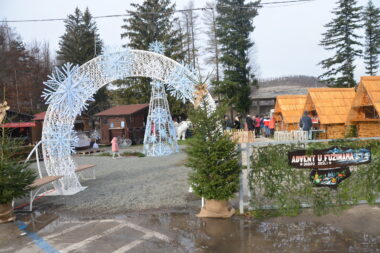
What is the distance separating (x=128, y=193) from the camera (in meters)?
7.84

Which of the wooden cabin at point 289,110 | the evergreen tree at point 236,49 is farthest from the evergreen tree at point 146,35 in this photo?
the wooden cabin at point 289,110

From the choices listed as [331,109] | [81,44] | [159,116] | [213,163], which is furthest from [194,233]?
[81,44]

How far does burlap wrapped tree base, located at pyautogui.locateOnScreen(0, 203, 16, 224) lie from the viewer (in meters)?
6.02

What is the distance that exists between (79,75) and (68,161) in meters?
2.58

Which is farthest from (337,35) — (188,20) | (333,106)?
(333,106)

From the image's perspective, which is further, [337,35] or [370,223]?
[337,35]

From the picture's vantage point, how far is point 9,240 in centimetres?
500

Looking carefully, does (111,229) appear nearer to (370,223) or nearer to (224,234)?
(224,234)

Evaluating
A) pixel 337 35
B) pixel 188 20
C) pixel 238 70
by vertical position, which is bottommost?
pixel 238 70

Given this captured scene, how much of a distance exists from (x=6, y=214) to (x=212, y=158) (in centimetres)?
467

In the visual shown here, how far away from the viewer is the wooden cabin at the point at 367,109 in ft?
43.1

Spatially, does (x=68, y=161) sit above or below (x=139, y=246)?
above

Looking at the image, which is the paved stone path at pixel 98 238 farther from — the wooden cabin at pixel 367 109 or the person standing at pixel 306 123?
the wooden cabin at pixel 367 109

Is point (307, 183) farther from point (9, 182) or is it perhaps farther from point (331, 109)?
point (331, 109)
